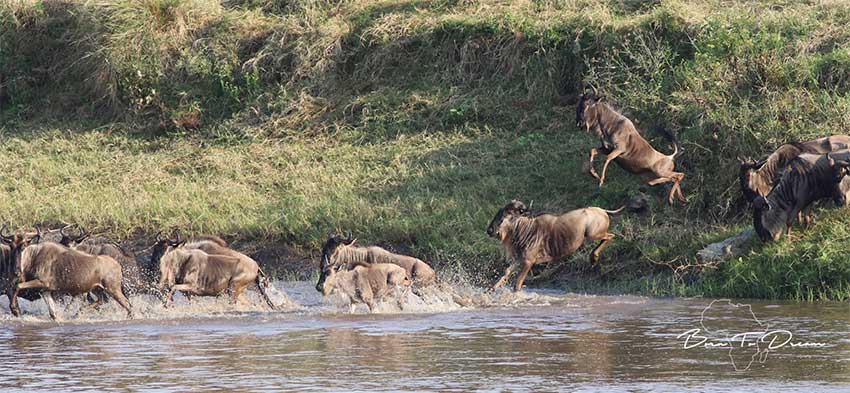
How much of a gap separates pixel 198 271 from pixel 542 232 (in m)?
3.19

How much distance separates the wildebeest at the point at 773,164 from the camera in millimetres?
13781

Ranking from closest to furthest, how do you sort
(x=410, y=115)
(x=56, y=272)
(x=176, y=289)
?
(x=56, y=272) < (x=176, y=289) < (x=410, y=115)

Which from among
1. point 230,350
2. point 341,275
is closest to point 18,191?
point 341,275

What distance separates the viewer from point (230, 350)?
411 inches

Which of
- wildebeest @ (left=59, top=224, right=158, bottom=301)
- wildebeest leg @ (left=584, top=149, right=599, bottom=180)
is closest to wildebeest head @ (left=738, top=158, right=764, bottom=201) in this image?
wildebeest leg @ (left=584, top=149, right=599, bottom=180)

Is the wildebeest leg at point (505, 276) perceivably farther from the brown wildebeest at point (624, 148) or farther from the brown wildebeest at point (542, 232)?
the brown wildebeest at point (624, 148)

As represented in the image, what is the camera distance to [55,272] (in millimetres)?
12586

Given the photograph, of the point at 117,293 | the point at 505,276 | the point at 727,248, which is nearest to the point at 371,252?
the point at 505,276

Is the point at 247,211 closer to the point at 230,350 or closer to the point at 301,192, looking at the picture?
the point at 301,192

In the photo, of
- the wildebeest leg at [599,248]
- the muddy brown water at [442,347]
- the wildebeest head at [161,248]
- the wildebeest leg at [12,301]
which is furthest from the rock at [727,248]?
the wildebeest leg at [12,301]

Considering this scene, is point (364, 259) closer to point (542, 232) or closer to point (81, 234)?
point (542, 232)

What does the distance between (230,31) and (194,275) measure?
313 inches

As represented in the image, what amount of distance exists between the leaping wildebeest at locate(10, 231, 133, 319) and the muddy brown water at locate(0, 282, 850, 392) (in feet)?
0.80

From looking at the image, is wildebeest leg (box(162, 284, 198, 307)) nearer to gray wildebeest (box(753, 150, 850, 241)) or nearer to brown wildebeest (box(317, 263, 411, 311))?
brown wildebeest (box(317, 263, 411, 311))
